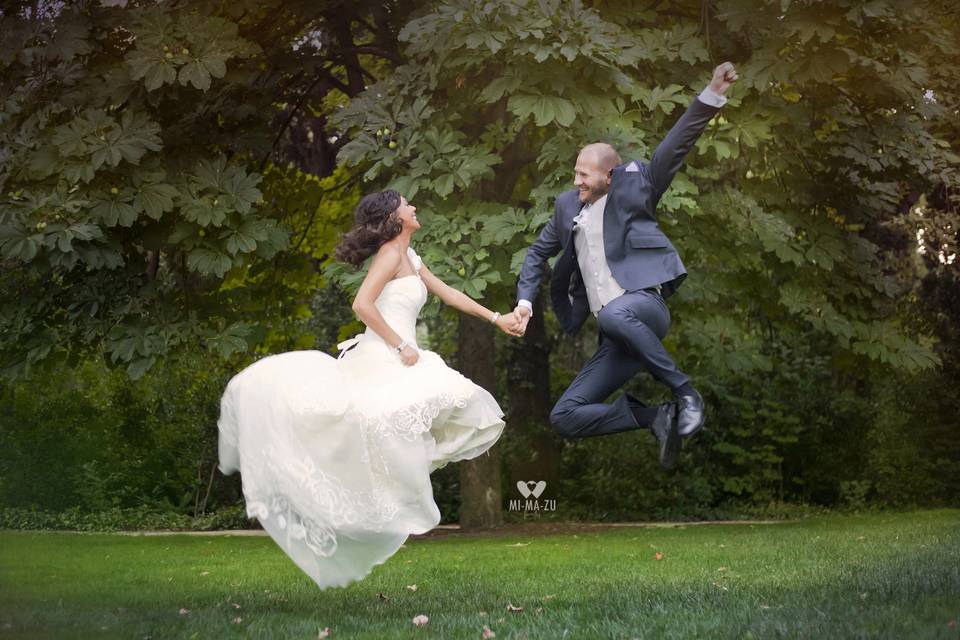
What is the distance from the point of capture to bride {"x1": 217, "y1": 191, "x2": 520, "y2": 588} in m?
6.03

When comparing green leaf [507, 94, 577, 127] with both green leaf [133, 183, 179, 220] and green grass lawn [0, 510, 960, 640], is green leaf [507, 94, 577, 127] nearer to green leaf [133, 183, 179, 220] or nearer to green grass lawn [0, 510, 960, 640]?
green leaf [133, 183, 179, 220]

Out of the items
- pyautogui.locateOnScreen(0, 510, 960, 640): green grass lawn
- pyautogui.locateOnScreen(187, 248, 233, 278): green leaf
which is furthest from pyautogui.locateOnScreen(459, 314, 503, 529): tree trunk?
pyautogui.locateOnScreen(187, 248, 233, 278): green leaf

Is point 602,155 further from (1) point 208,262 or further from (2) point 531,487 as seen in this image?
(2) point 531,487

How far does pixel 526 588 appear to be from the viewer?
7523 mm

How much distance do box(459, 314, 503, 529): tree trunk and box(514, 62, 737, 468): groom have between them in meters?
6.16

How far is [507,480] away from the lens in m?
15.2

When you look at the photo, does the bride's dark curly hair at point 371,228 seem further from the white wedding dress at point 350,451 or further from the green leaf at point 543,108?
the green leaf at point 543,108

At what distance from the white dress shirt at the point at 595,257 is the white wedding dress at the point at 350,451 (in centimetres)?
79

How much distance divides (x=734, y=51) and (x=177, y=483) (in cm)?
872

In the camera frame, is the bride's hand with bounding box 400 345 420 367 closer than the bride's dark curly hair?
Yes

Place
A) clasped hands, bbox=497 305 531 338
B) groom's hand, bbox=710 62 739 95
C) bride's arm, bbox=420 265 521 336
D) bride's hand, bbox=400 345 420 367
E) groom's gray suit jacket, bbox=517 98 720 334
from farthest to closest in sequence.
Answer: bride's arm, bbox=420 265 521 336
clasped hands, bbox=497 305 531 338
bride's hand, bbox=400 345 420 367
groom's gray suit jacket, bbox=517 98 720 334
groom's hand, bbox=710 62 739 95

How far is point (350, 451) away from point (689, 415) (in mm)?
1733

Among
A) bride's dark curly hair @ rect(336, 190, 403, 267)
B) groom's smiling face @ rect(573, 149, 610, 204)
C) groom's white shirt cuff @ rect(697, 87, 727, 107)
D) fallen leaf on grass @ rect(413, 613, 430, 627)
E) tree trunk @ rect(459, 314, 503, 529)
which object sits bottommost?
Result: tree trunk @ rect(459, 314, 503, 529)

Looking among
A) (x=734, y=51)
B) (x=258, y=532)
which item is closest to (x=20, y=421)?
(x=258, y=532)
